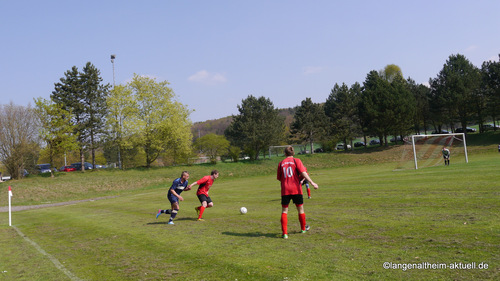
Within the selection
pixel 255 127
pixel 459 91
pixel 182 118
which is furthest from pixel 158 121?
pixel 459 91

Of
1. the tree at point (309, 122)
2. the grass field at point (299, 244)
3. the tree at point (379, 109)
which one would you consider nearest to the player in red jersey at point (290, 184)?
the grass field at point (299, 244)

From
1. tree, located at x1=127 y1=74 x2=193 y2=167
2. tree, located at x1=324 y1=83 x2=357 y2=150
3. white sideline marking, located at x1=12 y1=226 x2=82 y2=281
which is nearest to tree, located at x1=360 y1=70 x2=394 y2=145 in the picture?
tree, located at x1=324 y1=83 x2=357 y2=150

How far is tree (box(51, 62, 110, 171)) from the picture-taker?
5626 centimetres

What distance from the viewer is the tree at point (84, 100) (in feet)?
185

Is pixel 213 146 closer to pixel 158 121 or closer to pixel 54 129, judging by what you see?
pixel 158 121

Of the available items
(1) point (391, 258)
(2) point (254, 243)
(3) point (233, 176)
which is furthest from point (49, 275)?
(3) point (233, 176)

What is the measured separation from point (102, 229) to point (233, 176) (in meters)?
41.5

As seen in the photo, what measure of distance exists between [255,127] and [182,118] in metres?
14.2

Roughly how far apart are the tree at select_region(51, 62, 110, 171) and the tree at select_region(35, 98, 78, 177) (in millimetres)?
4697

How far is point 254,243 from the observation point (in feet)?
28.6

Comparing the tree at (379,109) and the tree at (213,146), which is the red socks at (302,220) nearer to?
the tree at (213,146)

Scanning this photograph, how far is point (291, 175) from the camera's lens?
29.8 ft

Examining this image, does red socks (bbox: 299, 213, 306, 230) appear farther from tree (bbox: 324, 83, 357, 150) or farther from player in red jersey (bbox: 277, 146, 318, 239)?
tree (bbox: 324, 83, 357, 150)

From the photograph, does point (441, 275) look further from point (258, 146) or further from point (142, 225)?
point (258, 146)
